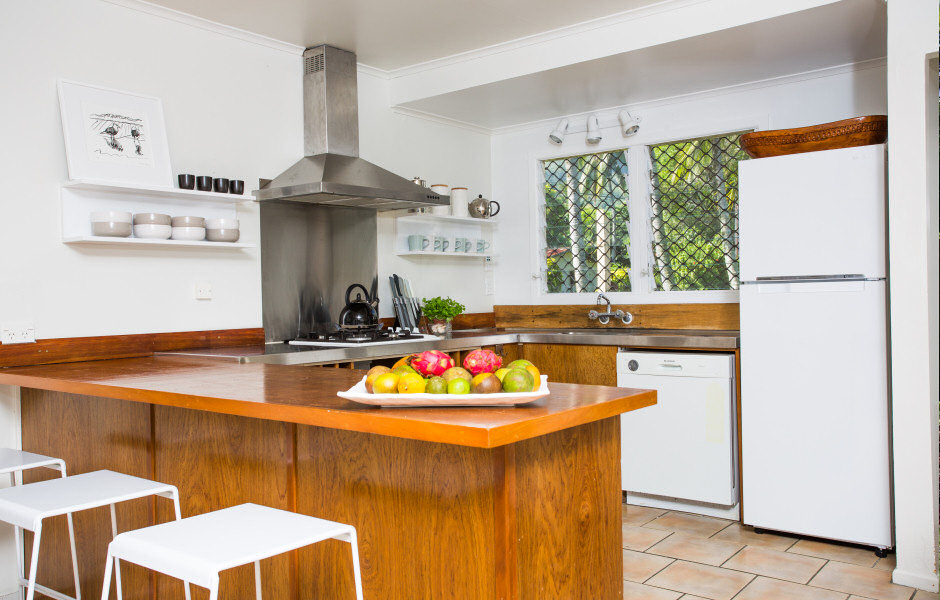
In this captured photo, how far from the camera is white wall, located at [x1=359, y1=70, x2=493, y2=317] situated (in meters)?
4.48

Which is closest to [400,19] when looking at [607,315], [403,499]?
[607,315]

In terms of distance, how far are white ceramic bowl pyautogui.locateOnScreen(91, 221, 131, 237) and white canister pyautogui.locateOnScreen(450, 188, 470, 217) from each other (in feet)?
7.18

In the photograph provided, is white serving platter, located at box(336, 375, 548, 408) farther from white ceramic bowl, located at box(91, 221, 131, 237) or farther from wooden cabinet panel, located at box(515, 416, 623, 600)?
white ceramic bowl, located at box(91, 221, 131, 237)

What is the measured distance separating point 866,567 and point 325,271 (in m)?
2.89

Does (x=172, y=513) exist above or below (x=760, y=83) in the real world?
below

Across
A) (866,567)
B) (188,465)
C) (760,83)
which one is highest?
(760,83)

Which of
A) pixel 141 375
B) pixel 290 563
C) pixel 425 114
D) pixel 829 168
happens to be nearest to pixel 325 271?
pixel 425 114

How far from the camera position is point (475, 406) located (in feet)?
5.37

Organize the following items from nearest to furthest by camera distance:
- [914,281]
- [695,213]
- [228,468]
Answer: [228,468], [914,281], [695,213]

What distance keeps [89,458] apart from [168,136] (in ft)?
4.97

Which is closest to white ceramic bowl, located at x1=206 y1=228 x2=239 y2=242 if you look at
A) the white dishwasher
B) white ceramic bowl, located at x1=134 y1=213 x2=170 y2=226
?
white ceramic bowl, located at x1=134 y1=213 x2=170 y2=226

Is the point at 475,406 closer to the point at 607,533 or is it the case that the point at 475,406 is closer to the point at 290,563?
the point at 607,533

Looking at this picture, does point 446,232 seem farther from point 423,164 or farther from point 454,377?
point 454,377

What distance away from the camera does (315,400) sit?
1805 mm
